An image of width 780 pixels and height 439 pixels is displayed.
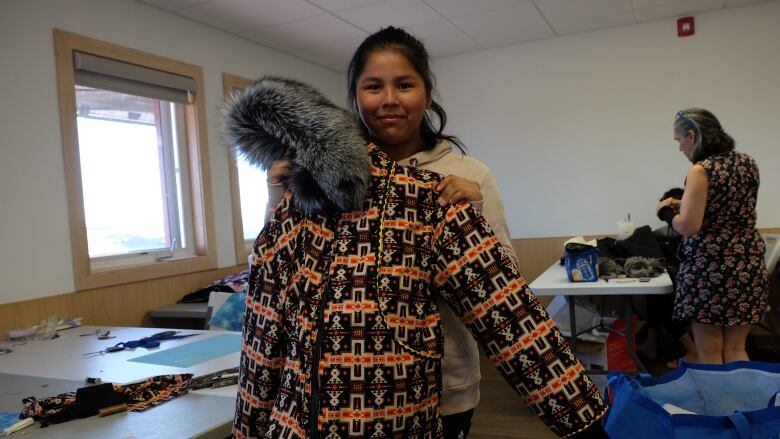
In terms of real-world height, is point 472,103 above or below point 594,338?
above

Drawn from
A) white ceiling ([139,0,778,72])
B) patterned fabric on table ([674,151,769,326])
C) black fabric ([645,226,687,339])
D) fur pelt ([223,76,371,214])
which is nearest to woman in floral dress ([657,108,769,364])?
patterned fabric on table ([674,151,769,326])

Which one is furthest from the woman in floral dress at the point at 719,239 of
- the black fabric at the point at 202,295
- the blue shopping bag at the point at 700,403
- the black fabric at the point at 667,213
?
the black fabric at the point at 202,295

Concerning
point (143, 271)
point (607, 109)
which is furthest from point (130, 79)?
point (607, 109)

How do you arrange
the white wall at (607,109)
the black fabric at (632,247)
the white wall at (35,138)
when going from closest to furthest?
the white wall at (35,138)
the black fabric at (632,247)
the white wall at (607,109)

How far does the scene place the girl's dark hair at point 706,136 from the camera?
2535 millimetres

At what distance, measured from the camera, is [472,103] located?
16.9 feet

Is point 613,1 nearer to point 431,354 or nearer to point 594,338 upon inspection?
point 594,338

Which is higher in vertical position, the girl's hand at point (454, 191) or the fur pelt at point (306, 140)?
the fur pelt at point (306, 140)

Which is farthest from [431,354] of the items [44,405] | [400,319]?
[44,405]

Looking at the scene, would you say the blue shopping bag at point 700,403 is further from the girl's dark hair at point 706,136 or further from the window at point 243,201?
the window at point 243,201

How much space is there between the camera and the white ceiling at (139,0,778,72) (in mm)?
3525

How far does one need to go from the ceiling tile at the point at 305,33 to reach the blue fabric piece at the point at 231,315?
2030 mm

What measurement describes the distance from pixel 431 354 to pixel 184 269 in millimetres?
2970

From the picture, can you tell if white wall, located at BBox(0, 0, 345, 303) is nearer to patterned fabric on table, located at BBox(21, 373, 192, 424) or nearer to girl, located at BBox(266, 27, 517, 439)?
patterned fabric on table, located at BBox(21, 373, 192, 424)
